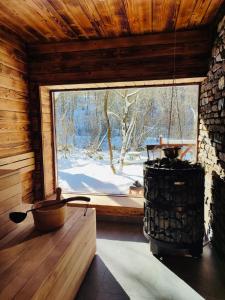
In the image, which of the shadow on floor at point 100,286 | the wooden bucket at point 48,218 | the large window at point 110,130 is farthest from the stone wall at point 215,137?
the large window at point 110,130

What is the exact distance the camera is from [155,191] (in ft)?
7.66

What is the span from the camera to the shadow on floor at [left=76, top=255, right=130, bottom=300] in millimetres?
1892

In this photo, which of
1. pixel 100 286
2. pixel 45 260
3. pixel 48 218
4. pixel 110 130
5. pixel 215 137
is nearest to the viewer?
pixel 45 260

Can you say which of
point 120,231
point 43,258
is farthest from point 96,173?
point 43,258

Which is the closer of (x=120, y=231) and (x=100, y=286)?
(x=100, y=286)

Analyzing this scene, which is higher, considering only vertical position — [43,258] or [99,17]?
[99,17]

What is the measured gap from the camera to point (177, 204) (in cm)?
225

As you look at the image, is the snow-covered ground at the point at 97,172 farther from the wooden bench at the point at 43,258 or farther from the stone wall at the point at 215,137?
the wooden bench at the point at 43,258

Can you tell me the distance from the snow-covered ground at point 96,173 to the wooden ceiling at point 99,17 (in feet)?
8.85

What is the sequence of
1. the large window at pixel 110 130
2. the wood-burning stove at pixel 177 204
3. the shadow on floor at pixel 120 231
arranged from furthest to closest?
the large window at pixel 110 130 → the shadow on floor at pixel 120 231 → the wood-burning stove at pixel 177 204

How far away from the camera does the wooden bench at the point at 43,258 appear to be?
4.32ft

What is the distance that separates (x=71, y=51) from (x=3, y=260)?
2726 mm

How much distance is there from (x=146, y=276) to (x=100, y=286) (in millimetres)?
447

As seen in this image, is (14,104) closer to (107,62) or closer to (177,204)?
(107,62)
